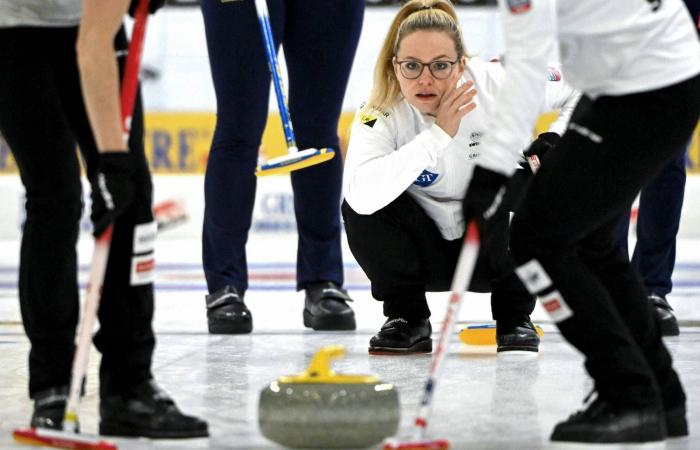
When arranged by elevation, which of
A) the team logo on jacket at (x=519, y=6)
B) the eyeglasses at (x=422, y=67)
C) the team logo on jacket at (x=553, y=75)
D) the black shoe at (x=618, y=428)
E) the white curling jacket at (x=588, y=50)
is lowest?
the black shoe at (x=618, y=428)

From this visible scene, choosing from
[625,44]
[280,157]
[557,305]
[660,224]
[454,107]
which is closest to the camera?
[625,44]

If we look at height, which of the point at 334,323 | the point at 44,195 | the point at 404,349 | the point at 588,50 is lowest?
the point at 334,323

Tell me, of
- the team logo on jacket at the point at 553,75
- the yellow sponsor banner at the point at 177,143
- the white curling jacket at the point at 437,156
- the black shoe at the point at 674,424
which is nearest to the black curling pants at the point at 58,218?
the black shoe at the point at 674,424

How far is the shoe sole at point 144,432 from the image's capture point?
2.00 meters

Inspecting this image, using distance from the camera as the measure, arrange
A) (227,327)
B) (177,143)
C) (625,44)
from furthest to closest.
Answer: (177,143) → (227,327) → (625,44)

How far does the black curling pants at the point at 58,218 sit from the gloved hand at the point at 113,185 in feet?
0.42

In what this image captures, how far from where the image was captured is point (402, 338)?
3.04 m

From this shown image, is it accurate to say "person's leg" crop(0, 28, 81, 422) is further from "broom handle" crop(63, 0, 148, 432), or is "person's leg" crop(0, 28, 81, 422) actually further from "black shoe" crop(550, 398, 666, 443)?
"black shoe" crop(550, 398, 666, 443)

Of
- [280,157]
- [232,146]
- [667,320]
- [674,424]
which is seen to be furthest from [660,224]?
[674,424]

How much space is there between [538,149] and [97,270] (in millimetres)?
1357

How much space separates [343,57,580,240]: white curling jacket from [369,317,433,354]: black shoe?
24 centimetres

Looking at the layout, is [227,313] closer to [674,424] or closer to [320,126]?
[320,126]

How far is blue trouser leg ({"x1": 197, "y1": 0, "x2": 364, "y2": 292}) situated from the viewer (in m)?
3.35

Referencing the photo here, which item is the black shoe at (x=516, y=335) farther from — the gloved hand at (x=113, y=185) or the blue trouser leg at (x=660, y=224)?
the gloved hand at (x=113, y=185)
